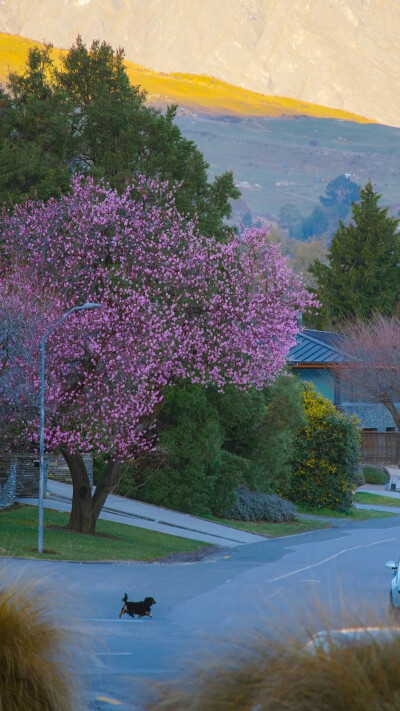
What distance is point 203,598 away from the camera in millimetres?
20281

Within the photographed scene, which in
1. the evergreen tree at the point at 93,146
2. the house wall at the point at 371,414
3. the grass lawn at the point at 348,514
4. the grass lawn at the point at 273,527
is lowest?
the grass lawn at the point at 348,514

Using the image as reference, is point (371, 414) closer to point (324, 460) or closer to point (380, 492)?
point (380, 492)

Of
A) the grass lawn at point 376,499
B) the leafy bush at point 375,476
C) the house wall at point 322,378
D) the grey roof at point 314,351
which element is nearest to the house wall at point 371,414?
the house wall at point 322,378

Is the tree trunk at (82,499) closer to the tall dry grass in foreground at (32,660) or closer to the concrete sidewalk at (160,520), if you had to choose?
the concrete sidewalk at (160,520)

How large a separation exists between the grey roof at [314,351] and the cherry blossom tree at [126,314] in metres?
34.0

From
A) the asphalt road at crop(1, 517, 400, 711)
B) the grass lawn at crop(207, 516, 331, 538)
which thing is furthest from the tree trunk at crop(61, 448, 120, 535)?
the grass lawn at crop(207, 516, 331, 538)

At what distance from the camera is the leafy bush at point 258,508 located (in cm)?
4169

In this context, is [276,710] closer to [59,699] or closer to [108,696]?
[59,699]

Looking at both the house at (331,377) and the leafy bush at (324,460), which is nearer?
the leafy bush at (324,460)

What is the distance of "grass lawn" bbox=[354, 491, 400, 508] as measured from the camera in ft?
182

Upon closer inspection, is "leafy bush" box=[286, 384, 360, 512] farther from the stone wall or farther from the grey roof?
the grey roof

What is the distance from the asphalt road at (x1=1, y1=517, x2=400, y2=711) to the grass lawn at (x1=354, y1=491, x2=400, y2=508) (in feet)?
50.6

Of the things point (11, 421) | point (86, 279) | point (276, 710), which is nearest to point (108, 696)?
point (276, 710)

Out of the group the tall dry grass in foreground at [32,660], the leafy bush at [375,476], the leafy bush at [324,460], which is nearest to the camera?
the tall dry grass in foreground at [32,660]
